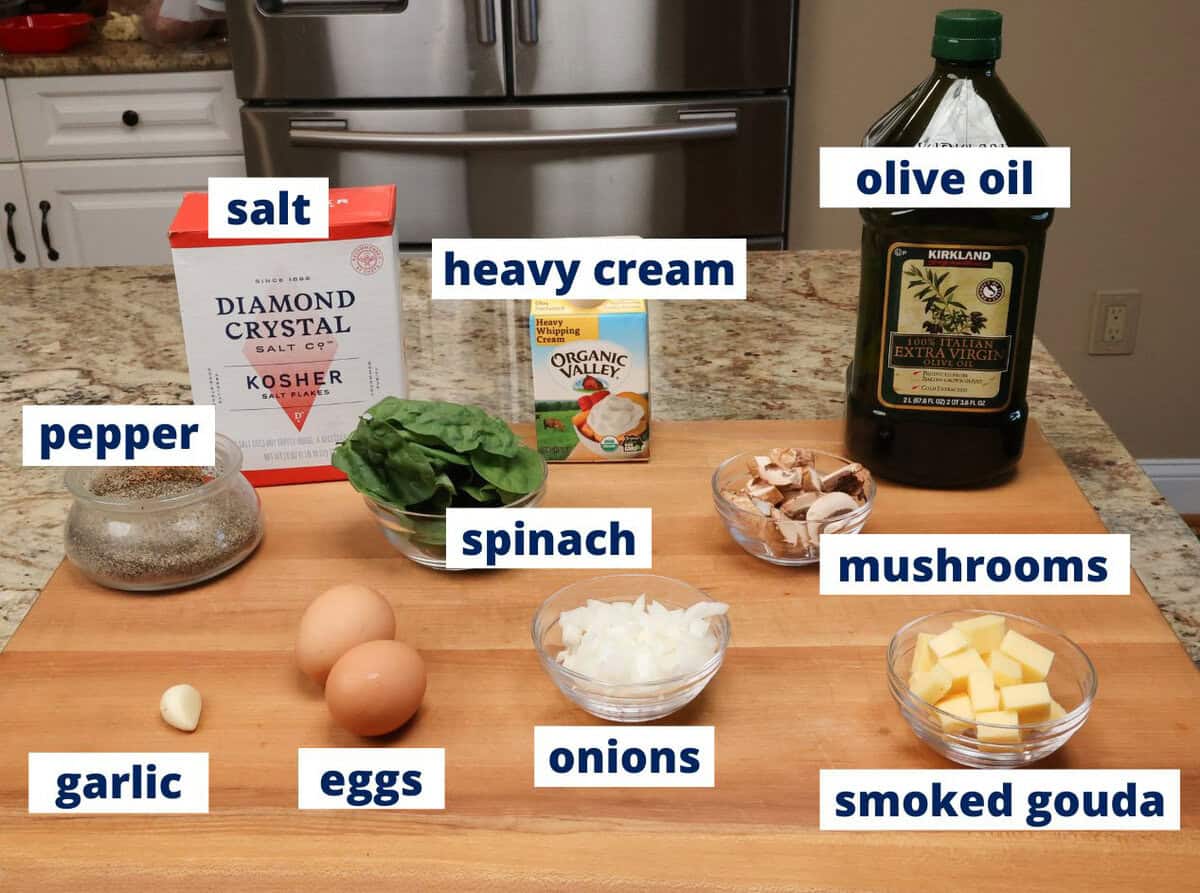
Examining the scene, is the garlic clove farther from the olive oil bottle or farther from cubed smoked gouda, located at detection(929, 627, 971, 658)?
the olive oil bottle

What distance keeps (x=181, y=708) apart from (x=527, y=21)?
76.9 inches

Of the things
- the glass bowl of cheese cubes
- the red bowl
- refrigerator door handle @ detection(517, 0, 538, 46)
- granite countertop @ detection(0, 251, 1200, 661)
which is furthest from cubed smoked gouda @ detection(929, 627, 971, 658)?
the red bowl

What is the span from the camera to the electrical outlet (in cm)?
283

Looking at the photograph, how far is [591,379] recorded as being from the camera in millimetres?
1116

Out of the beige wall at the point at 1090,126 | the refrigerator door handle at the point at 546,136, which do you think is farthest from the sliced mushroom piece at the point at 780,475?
the beige wall at the point at 1090,126

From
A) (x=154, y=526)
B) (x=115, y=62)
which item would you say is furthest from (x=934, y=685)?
(x=115, y=62)

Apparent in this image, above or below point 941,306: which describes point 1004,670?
below

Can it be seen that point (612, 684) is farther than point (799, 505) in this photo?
No

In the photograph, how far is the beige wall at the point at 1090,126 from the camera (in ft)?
8.60

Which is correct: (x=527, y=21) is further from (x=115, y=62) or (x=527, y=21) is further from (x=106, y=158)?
(x=106, y=158)

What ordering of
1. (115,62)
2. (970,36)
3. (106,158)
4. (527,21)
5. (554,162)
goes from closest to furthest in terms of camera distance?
(970,36), (527,21), (554,162), (115,62), (106,158)

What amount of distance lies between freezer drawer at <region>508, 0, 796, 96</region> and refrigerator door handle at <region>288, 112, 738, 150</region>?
0.25ft

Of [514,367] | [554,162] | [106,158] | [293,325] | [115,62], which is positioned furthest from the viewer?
[106,158]

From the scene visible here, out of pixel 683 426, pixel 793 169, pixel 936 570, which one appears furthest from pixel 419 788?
pixel 793 169
